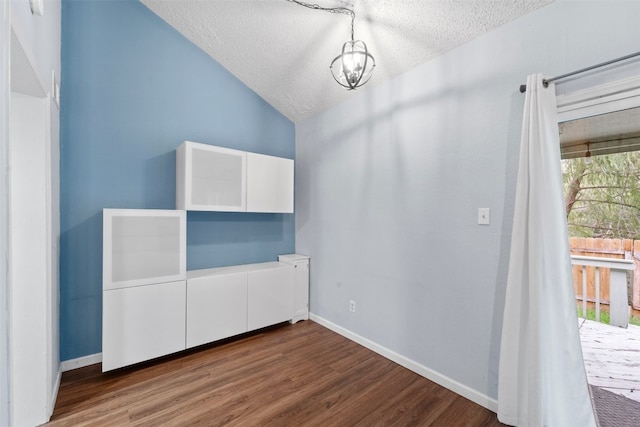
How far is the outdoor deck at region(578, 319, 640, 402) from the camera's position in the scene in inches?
62.8

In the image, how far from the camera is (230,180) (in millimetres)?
2744

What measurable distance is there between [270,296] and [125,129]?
207 cm

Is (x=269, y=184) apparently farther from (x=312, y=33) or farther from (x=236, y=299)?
(x=312, y=33)

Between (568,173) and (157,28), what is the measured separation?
3.52m

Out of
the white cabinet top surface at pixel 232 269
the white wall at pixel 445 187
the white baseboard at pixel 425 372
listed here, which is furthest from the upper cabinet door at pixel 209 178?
the white baseboard at pixel 425 372

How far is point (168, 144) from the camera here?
2.71 metres

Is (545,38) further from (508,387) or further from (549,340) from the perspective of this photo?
(508,387)

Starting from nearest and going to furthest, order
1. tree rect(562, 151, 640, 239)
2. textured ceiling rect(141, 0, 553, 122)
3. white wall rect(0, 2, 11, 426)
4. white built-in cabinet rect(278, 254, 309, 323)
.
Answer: white wall rect(0, 2, 11, 426) < tree rect(562, 151, 640, 239) < textured ceiling rect(141, 0, 553, 122) < white built-in cabinet rect(278, 254, 309, 323)

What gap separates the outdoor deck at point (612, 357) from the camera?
160 centimetres

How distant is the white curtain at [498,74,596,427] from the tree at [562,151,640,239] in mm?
213

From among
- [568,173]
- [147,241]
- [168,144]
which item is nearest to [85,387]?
[147,241]

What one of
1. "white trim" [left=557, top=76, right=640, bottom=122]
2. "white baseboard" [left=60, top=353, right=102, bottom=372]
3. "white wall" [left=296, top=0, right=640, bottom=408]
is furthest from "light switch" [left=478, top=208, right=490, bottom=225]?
"white baseboard" [left=60, top=353, right=102, bottom=372]

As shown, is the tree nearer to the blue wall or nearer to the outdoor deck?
the outdoor deck

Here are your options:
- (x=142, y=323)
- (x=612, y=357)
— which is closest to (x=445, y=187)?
(x=612, y=357)
